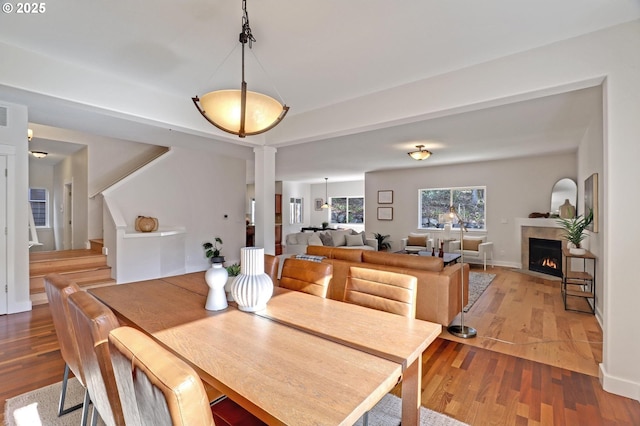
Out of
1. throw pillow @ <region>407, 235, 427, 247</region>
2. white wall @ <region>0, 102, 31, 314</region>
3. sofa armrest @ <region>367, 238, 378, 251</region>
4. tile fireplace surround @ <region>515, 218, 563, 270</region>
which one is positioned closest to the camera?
white wall @ <region>0, 102, 31, 314</region>

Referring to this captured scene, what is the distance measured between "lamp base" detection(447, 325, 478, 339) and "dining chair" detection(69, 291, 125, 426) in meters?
3.06

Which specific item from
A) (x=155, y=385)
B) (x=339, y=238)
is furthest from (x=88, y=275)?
(x=155, y=385)

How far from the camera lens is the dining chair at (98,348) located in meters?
1.11

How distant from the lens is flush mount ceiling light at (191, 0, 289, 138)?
190cm

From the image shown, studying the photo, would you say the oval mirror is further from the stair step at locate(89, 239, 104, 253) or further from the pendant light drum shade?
the stair step at locate(89, 239, 104, 253)

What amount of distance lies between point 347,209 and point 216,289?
10.7 metres

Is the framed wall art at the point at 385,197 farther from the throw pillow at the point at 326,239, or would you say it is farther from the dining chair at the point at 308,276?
the dining chair at the point at 308,276

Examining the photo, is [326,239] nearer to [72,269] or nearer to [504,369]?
[72,269]

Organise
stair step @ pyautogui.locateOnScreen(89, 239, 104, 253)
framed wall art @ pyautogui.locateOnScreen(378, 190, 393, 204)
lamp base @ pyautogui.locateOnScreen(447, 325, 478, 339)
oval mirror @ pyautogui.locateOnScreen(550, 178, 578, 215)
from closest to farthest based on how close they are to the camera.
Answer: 1. lamp base @ pyautogui.locateOnScreen(447, 325, 478, 339)
2. stair step @ pyautogui.locateOnScreen(89, 239, 104, 253)
3. oval mirror @ pyautogui.locateOnScreen(550, 178, 578, 215)
4. framed wall art @ pyautogui.locateOnScreen(378, 190, 393, 204)

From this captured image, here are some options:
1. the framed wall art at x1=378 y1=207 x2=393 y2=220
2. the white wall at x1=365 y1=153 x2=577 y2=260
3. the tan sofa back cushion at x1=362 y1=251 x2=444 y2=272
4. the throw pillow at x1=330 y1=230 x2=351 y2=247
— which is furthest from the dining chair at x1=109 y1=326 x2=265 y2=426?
the framed wall art at x1=378 y1=207 x2=393 y2=220

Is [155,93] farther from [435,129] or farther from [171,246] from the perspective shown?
[435,129]

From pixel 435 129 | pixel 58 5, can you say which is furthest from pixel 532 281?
pixel 58 5

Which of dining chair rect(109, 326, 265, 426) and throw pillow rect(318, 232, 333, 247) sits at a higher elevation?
dining chair rect(109, 326, 265, 426)

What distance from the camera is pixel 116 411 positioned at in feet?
3.90
